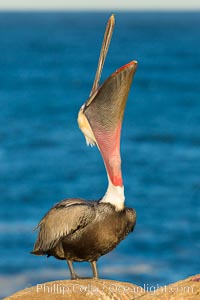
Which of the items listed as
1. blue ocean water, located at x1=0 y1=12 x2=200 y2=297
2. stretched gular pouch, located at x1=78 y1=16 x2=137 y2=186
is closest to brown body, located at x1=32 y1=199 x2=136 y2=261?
stretched gular pouch, located at x1=78 y1=16 x2=137 y2=186

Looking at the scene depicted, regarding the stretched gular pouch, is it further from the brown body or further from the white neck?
the brown body

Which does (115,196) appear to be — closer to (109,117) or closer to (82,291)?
(109,117)

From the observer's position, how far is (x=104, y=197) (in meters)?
9.16

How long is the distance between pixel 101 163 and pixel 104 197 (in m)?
34.9

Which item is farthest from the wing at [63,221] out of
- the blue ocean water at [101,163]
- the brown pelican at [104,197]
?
the blue ocean water at [101,163]

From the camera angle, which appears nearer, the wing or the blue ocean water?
the wing

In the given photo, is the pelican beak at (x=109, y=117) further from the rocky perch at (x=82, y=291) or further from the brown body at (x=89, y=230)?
the rocky perch at (x=82, y=291)

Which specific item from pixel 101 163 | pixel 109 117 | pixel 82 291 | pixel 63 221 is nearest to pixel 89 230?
pixel 63 221

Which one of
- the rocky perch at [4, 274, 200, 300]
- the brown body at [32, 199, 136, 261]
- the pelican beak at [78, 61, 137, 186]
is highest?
the pelican beak at [78, 61, 137, 186]

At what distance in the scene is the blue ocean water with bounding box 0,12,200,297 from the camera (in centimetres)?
2725

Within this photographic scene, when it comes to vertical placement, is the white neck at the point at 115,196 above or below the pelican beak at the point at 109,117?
below

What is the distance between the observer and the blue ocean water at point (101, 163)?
27250mm

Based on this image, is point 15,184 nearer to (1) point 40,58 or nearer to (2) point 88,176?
(2) point 88,176

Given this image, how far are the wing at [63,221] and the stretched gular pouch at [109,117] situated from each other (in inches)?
14.7
